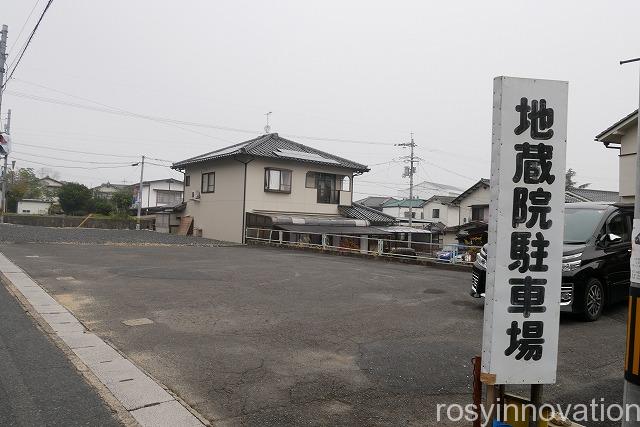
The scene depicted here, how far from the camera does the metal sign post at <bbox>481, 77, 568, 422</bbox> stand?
3074mm

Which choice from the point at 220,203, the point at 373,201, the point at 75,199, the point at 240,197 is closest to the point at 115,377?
the point at 240,197

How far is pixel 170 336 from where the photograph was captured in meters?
5.64

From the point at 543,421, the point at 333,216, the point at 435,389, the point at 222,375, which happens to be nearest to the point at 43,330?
the point at 222,375

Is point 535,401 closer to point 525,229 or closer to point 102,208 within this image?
point 525,229

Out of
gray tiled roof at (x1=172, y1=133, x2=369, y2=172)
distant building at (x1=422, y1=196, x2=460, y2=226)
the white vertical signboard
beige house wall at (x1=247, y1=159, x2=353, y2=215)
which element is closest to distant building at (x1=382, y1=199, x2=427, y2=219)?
distant building at (x1=422, y1=196, x2=460, y2=226)

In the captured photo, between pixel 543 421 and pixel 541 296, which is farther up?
pixel 541 296

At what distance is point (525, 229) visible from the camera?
3115mm

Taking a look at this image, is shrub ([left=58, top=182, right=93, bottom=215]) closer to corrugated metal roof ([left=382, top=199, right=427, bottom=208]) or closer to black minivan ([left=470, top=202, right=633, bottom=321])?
corrugated metal roof ([left=382, top=199, right=427, bottom=208])

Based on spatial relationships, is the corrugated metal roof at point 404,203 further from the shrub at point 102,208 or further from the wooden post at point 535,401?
the wooden post at point 535,401

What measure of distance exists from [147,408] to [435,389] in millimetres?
2425

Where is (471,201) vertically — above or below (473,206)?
above

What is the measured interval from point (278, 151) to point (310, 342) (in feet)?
74.1

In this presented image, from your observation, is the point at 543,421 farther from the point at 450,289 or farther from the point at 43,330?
the point at 450,289

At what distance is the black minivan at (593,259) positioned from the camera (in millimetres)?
6324
